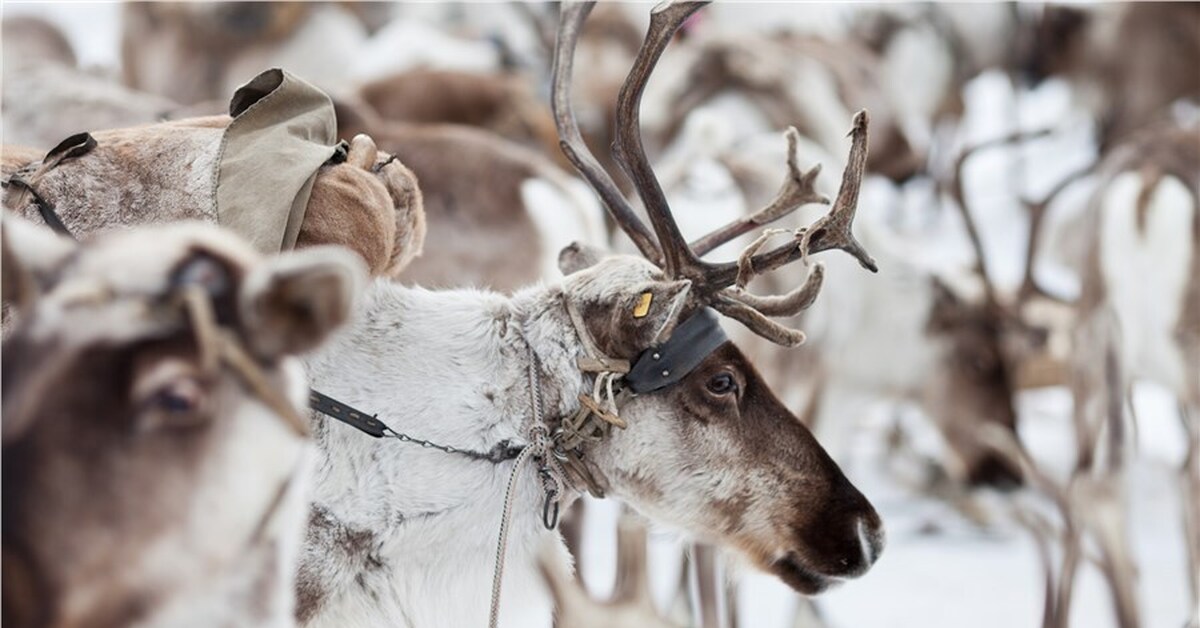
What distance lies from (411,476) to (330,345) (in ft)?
0.64

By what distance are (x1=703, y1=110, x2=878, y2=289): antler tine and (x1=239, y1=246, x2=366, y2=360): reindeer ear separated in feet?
2.92

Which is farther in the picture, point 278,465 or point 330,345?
point 330,345

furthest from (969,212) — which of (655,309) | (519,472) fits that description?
(519,472)

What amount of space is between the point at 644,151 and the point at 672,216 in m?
0.13

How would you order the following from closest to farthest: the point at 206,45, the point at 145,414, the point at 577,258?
the point at 145,414 → the point at 577,258 → the point at 206,45

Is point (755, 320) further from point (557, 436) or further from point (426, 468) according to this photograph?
point (426, 468)

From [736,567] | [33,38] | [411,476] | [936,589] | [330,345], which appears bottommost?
[936,589]

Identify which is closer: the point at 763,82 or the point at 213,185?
the point at 213,185

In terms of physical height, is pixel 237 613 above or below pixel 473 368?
above

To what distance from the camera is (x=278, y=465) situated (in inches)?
42.1

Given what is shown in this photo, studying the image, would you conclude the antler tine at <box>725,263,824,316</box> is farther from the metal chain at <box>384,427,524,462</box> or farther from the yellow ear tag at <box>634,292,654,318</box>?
the metal chain at <box>384,427,524,462</box>

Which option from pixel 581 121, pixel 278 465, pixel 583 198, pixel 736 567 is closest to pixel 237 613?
pixel 278 465

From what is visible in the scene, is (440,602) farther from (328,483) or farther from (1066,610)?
(1066,610)

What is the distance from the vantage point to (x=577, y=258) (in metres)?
2.10
